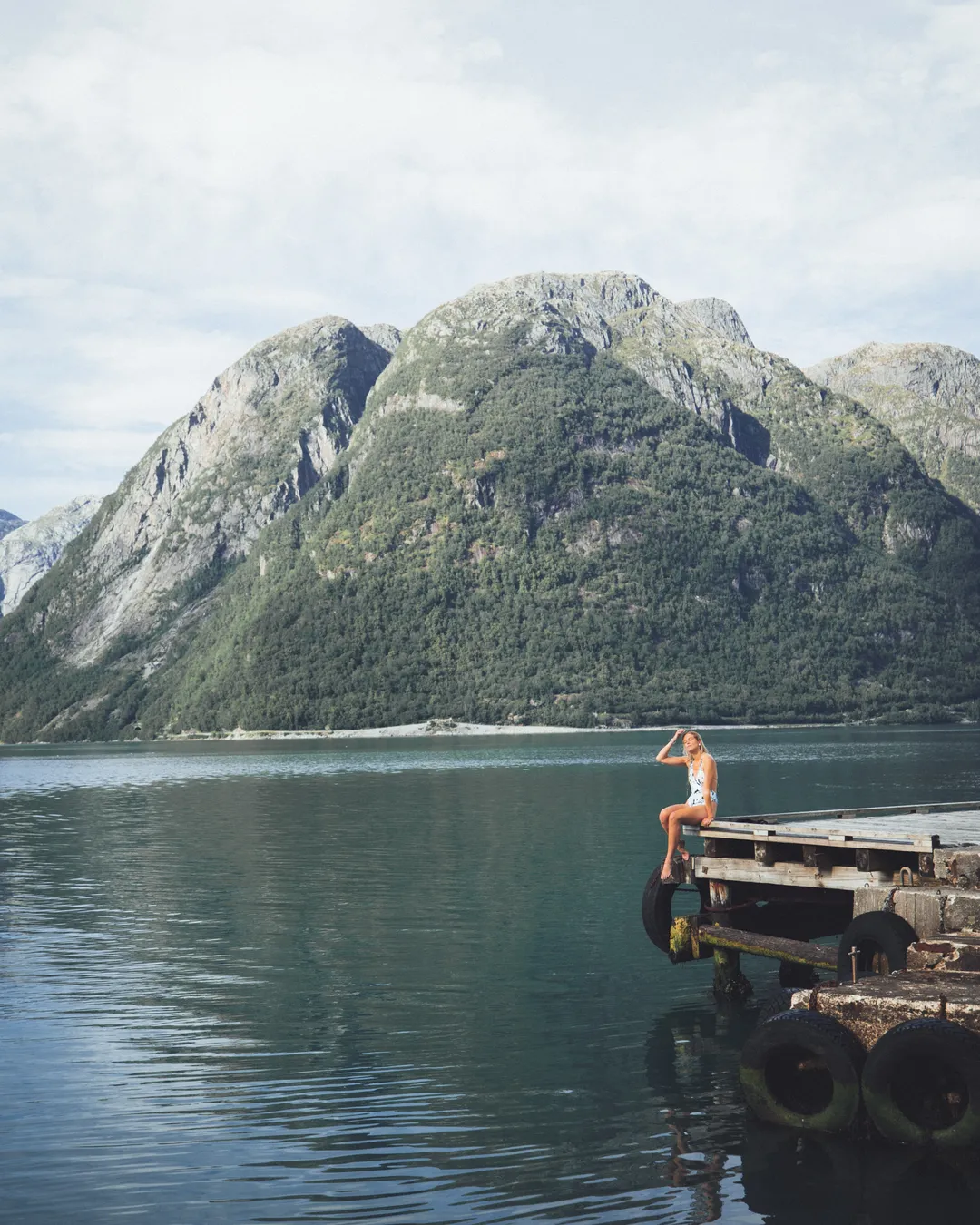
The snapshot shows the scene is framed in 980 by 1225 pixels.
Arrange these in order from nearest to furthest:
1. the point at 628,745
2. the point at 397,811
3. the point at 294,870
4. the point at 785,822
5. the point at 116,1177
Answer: the point at 116,1177 → the point at 785,822 → the point at 294,870 → the point at 397,811 → the point at 628,745

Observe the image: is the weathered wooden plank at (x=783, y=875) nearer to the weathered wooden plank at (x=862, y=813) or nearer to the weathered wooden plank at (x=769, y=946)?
the weathered wooden plank at (x=769, y=946)

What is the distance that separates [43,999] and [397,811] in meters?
50.9

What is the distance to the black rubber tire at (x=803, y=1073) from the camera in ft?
53.8

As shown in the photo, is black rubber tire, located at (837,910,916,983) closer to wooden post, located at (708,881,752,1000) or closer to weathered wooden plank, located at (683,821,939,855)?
weathered wooden plank, located at (683,821,939,855)

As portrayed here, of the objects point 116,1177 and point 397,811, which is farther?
point 397,811

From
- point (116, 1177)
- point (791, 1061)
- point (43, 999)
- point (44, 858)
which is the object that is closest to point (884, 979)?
point (791, 1061)

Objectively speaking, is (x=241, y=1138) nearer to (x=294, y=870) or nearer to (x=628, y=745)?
(x=294, y=870)

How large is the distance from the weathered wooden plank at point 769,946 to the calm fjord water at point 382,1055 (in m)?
1.23

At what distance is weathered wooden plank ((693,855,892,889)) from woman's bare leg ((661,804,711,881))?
1.81ft

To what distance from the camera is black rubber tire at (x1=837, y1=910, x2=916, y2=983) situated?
21.2 metres

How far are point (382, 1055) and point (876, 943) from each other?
879 cm

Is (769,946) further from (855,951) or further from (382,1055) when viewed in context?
(382,1055)

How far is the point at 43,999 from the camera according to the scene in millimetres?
25297

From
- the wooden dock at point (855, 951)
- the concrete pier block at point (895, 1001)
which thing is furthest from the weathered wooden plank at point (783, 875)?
the concrete pier block at point (895, 1001)
